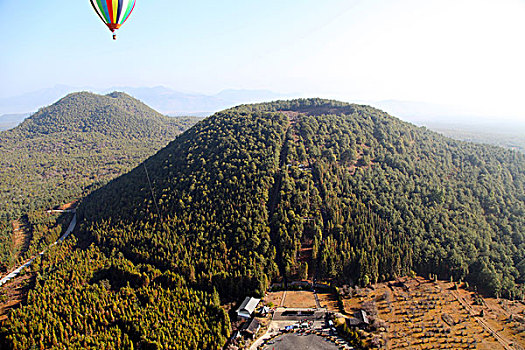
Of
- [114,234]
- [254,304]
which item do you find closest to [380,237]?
[254,304]

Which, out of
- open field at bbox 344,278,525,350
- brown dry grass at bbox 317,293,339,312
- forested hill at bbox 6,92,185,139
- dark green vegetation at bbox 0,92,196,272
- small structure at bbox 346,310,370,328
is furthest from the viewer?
forested hill at bbox 6,92,185,139

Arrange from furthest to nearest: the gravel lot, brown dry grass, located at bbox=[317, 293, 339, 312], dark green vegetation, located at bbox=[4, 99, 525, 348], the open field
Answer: brown dry grass, located at bbox=[317, 293, 339, 312] < dark green vegetation, located at bbox=[4, 99, 525, 348] < the open field < the gravel lot

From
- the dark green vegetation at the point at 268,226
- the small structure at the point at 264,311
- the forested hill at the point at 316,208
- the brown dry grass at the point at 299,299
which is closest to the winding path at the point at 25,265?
the dark green vegetation at the point at 268,226

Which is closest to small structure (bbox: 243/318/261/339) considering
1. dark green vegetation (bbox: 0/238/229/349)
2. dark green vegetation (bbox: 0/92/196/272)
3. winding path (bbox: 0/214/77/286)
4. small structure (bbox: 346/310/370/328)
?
dark green vegetation (bbox: 0/238/229/349)

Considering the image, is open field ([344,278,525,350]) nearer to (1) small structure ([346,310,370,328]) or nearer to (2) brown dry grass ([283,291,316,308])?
(1) small structure ([346,310,370,328])

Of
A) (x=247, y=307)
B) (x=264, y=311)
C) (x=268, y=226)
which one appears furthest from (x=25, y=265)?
(x=264, y=311)

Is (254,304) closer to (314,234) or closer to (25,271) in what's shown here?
(314,234)

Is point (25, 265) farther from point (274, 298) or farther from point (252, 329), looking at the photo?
point (274, 298)
